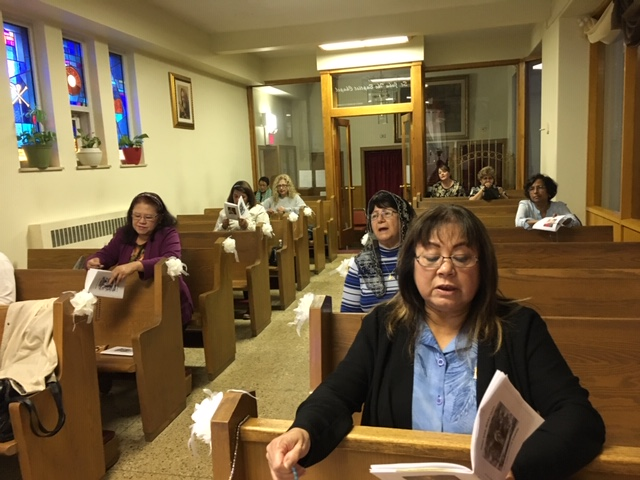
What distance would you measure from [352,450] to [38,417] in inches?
54.3

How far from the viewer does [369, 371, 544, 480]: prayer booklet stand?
0.83 metres

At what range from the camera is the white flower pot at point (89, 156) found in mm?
4641

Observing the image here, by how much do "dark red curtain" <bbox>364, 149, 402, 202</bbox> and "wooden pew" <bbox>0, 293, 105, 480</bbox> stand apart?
883 cm

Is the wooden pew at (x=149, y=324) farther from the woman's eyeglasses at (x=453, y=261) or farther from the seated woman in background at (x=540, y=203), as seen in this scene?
the seated woman in background at (x=540, y=203)

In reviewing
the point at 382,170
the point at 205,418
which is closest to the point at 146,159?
the point at 205,418

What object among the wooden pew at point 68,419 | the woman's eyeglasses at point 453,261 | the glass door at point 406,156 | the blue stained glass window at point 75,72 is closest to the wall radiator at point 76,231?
the blue stained glass window at point 75,72

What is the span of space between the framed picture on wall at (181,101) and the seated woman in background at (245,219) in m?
1.51

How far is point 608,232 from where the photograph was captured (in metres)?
3.34

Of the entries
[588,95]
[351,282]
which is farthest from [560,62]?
[351,282]

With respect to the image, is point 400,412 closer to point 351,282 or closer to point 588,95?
point 351,282

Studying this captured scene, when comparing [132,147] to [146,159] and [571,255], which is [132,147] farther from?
[571,255]

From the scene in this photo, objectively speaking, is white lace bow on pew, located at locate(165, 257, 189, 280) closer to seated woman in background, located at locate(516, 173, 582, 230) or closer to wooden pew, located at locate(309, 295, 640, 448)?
wooden pew, located at locate(309, 295, 640, 448)

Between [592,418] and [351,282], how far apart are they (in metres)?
1.25

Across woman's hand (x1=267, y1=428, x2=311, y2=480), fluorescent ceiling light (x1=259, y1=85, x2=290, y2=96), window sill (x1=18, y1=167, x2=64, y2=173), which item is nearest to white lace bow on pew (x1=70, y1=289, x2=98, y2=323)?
woman's hand (x1=267, y1=428, x2=311, y2=480)
